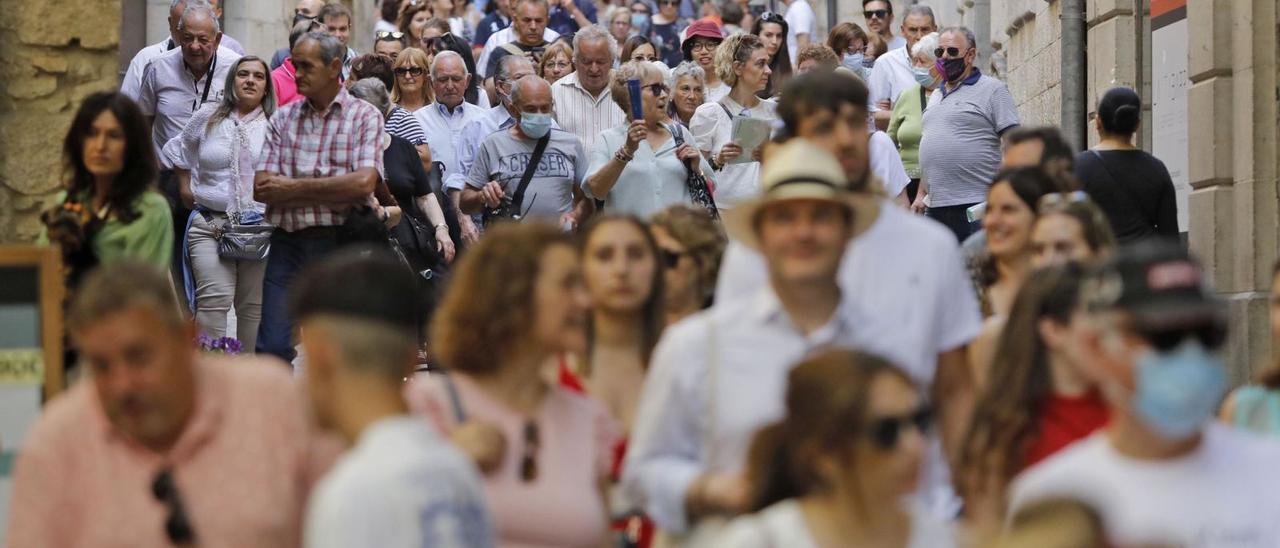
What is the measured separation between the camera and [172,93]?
12758 mm

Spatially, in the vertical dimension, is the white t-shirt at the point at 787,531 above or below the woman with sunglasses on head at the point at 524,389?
below

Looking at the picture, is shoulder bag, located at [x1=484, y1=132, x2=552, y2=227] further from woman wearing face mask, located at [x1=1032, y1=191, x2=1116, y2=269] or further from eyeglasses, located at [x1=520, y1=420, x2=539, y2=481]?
eyeglasses, located at [x1=520, y1=420, x2=539, y2=481]

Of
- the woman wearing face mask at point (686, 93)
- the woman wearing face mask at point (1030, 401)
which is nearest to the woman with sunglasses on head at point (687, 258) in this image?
the woman wearing face mask at point (1030, 401)

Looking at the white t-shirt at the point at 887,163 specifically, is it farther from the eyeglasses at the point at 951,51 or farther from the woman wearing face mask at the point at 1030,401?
the woman wearing face mask at the point at 1030,401

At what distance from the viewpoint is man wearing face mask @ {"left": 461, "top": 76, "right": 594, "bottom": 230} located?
1225cm

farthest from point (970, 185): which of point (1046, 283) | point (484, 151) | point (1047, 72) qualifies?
point (1046, 283)

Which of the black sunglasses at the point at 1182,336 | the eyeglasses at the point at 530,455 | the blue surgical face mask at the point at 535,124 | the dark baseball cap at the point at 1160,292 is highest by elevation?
the blue surgical face mask at the point at 535,124

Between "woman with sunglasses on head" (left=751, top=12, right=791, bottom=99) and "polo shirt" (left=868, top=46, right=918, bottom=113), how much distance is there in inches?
27.7

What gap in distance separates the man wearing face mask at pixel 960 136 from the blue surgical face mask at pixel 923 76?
118 centimetres

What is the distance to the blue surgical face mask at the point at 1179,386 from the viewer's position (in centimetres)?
420

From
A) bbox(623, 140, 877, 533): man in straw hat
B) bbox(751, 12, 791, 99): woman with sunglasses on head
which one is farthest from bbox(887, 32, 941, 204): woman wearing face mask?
bbox(623, 140, 877, 533): man in straw hat

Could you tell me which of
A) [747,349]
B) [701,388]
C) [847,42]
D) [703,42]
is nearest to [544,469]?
[701,388]

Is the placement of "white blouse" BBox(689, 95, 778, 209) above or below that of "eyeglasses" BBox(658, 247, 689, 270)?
above

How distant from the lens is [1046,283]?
546 centimetres
